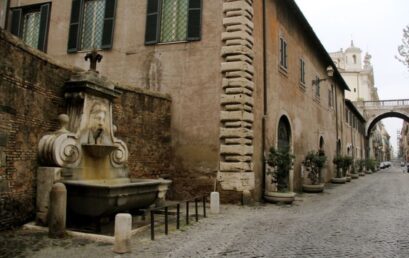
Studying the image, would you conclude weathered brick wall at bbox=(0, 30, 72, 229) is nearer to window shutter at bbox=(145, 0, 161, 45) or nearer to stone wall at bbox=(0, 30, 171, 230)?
stone wall at bbox=(0, 30, 171, 230)

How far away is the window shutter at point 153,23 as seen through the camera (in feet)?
38.0

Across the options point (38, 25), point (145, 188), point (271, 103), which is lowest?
point (145, 188)

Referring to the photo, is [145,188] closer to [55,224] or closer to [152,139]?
[55,224]

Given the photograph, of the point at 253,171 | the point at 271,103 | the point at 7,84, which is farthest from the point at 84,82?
the point at 271,103

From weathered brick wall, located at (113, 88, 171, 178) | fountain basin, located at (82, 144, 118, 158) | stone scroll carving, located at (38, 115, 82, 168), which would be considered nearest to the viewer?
stone scroll carving, located at (38, 115, 82, 168)

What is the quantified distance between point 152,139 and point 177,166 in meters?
1.21

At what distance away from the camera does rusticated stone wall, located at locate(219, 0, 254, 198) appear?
10000mm

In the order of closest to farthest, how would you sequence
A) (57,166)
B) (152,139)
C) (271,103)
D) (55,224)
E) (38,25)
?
(55,224) < (57,166) < (152,139) < (271,103) < (38,25)

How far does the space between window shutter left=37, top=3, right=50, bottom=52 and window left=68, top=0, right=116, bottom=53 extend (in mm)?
1100

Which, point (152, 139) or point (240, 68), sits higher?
point (240, 68)

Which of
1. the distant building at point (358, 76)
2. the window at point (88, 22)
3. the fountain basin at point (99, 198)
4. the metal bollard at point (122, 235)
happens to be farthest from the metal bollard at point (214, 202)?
the distant building at point (358, 76)

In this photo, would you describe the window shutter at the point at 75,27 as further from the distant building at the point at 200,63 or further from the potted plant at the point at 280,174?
the potted plant at the point at 280,174

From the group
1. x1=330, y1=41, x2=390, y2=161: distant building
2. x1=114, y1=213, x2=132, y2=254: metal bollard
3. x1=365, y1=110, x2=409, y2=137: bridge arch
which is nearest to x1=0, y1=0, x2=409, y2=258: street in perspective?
x1=114, y1=213, x2=132, y2=254: metal bollard

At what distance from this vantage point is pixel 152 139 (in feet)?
33.3
